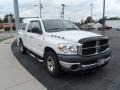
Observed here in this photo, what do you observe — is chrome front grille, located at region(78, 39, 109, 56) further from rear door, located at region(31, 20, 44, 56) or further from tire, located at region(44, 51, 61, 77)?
rear door, located at region(31, 20, 44, 56)

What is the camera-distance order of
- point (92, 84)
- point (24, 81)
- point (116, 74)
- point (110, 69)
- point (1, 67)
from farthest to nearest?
point (1, 67) < point (110, 69) < point (116, 74) < point (24, 81) < point (92, 84)

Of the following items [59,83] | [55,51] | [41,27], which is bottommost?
[59,83]

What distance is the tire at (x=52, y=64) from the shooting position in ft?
18.8

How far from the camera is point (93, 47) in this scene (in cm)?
562

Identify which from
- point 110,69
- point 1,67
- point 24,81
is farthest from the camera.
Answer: point 1,67

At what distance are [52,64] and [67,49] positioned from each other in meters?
0.91

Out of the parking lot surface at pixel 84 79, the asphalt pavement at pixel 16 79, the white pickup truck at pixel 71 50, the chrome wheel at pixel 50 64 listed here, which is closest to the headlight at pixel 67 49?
the white pickup truck at pixel 71 50

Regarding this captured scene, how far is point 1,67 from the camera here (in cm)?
756

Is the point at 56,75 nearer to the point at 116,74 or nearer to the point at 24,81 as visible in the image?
the point at 24,81

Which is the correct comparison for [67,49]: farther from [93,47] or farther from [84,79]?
[84,79]

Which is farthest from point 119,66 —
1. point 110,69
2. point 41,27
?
point 41,27

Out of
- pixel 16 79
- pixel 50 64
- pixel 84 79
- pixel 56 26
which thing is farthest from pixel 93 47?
pixel 16 79

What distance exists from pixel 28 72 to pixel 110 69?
2952 mm

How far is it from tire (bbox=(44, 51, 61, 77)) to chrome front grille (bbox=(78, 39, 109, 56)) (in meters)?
0.86
